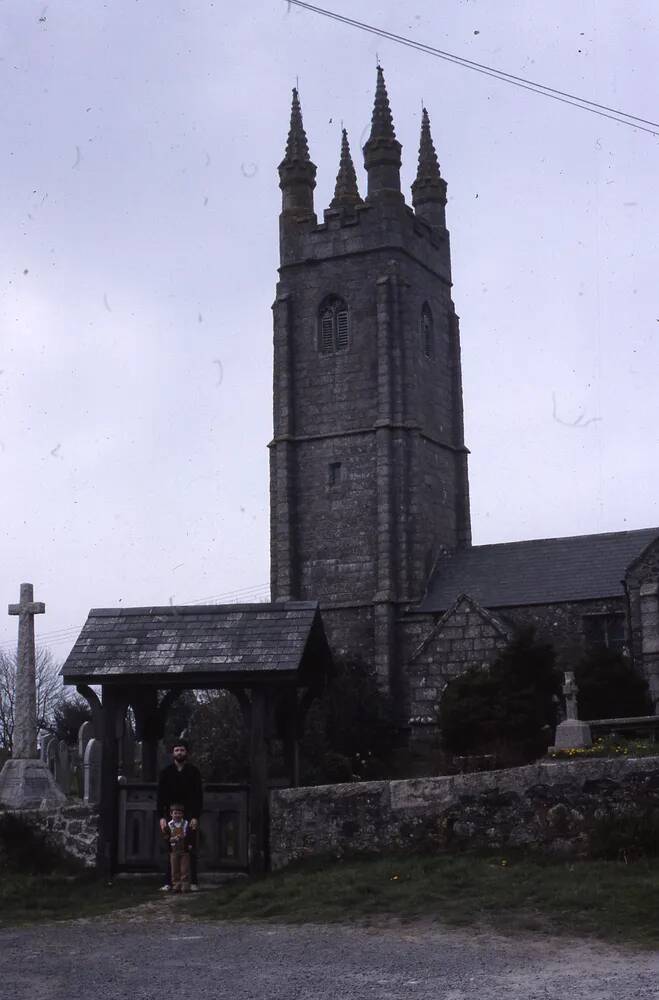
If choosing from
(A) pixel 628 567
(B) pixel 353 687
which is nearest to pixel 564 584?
(A) pixel 628 567

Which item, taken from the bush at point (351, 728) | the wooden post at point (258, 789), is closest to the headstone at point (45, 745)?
the bush at point (351, 728)

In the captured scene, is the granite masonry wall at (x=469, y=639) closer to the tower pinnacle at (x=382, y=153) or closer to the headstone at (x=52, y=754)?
the headstone at (x=52, y=754)

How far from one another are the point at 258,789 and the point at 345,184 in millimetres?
35051

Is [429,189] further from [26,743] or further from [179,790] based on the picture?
[179,790]

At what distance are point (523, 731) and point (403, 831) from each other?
16.5 m

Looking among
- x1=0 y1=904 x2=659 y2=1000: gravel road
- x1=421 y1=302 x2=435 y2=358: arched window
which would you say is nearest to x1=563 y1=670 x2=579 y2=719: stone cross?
x1=0 y1=904 x2=659 y2=1000: gravel road

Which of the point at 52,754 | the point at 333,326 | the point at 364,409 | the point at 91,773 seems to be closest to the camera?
the point at 91,773

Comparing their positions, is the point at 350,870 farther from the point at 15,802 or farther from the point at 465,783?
the point at 15,802

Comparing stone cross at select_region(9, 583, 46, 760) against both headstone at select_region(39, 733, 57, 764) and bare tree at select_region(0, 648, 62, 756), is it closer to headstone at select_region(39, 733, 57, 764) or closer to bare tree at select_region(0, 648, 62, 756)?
headstone at select_region(39, 733, 57, 764)

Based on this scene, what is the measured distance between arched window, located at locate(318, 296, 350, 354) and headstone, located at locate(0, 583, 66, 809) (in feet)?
83.6

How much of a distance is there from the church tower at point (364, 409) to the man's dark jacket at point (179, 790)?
26.4 m

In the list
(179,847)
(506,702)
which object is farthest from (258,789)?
(506,702)

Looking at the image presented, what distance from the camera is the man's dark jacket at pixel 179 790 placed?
12805 millimetres

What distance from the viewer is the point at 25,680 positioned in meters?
18.7
